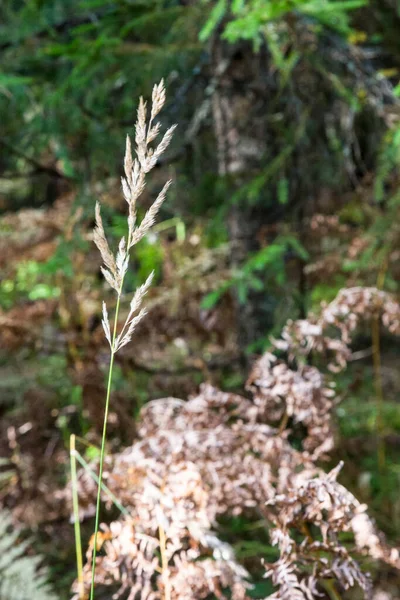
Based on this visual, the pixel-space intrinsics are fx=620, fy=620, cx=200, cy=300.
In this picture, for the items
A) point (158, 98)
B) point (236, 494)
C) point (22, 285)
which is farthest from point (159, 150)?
point (22, 285)

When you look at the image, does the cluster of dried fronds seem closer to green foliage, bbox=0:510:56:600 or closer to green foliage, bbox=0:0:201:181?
green foliage, bbox=0:510:56:600

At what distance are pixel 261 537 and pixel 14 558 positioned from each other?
1384 mm

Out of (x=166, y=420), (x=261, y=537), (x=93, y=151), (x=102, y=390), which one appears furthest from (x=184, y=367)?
(x=166, y=420)

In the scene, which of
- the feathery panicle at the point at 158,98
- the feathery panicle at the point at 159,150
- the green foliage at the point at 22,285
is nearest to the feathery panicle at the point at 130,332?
the feathery panicle at the point at 159,150

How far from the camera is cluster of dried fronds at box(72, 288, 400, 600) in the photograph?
4.90 feet

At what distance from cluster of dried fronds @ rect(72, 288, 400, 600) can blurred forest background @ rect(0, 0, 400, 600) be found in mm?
913

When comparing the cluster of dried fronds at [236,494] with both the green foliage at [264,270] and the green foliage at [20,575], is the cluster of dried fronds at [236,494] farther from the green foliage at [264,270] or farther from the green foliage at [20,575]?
the green foliage at [264,270]

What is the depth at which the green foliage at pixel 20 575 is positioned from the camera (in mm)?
2289

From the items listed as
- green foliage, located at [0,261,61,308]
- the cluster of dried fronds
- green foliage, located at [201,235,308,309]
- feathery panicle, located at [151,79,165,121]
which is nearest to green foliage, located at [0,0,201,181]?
green foliage, located at [0,261,61,308]

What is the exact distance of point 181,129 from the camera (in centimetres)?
462

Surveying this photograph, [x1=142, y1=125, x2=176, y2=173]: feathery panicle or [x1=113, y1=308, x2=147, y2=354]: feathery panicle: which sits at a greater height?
[x1=142, y1=125, x2=176, y2=173]: feathery panicle

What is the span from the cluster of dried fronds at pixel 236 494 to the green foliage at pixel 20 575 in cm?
31

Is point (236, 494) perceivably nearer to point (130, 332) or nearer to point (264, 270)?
point (130, 332)

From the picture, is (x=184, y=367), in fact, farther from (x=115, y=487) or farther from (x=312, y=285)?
(x=115, y=487)
